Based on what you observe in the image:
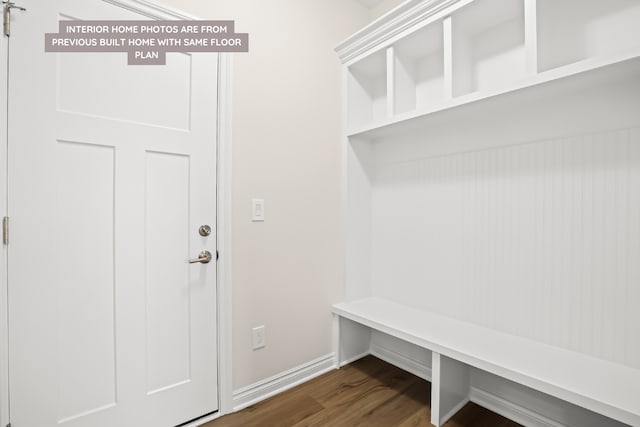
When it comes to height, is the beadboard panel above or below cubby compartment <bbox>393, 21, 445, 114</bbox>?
below

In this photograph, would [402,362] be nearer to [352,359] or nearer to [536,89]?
[352,359]

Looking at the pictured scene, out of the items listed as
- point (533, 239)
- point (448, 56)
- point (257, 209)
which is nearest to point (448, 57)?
point (448, 56)

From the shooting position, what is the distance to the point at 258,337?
1.83m

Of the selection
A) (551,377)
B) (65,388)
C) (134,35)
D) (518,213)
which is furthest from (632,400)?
Result: (134,35)

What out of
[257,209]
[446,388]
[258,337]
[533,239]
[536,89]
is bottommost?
[446,388]

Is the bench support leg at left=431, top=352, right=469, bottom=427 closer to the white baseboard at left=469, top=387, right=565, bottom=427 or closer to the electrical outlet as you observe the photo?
the white baseboard at left=469, top=387, right=565, bottom=427

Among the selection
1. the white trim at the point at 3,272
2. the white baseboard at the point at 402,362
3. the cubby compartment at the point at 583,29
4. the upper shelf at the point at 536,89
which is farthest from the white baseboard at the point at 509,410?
the white trim at the point at 3,272

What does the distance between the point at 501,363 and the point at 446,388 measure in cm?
41

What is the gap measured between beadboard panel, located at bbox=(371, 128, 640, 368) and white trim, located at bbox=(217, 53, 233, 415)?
1187 millimetres

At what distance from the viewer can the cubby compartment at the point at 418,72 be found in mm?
1924

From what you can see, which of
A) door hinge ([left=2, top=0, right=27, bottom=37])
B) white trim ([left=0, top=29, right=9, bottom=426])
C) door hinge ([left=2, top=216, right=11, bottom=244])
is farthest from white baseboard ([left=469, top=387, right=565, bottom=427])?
door hinge ([left=2, top=0, right=27, bottom=37])

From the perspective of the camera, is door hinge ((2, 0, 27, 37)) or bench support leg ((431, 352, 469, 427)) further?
bench support leg ((431, 352, 469, 427))

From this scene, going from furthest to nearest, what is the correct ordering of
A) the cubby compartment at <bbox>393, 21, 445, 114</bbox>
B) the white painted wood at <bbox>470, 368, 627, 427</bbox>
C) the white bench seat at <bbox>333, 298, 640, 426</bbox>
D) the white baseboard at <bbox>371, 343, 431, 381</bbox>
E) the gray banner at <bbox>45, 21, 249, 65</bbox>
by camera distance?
the white baseboard at <bbox>371, 343, 431, 381</bbox>, the cubby compartment at <bbox>393, 21, 445, 114</bbox>, the white painted wood at <bbox>470, 368, 627, 427</bbox>, the gray banner at <bbox>45, 21, 249, 65</bbox>, the white bench seat at <bbox>333, 298, 640, 426</bbox>

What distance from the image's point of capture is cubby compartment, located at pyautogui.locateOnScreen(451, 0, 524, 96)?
1584 mm
